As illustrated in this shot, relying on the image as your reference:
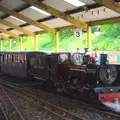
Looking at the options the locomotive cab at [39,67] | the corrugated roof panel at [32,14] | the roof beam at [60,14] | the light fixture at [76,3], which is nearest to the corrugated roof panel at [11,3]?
the corrugated roof panel at [32,14]

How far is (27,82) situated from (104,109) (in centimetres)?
1061

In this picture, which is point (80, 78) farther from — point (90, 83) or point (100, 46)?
point (100, 46)

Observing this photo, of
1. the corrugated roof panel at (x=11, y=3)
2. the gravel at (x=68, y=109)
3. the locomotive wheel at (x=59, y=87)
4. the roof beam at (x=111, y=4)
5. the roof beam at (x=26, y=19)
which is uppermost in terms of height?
the corrugated roof panel at (x=11, y=3)

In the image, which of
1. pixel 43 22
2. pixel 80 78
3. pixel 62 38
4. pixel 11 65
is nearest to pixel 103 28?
pixel 62 38

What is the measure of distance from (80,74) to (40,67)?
501 cm

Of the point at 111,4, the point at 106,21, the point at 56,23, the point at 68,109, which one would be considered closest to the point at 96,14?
the point at 106,21

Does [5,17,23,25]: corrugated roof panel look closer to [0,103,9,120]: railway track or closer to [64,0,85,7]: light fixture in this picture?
[64,0,85,7]: light fixture

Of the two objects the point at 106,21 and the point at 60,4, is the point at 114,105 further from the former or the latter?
the point at 60,4

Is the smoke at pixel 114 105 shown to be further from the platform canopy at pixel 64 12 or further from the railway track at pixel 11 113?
the platform canopy at pixel 64 12

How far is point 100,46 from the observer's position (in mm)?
32250

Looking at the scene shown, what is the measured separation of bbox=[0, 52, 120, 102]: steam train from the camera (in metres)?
10.4

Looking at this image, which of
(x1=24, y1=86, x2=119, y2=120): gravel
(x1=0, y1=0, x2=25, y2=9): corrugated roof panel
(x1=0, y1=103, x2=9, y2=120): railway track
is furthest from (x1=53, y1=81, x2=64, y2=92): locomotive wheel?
(x1=0, y1=0, x2=25, y2=9): corrugated roof panel

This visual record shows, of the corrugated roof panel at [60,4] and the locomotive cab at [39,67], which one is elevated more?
the corrugated roof panel at [60,4]

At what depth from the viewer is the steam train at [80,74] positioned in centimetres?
1040
